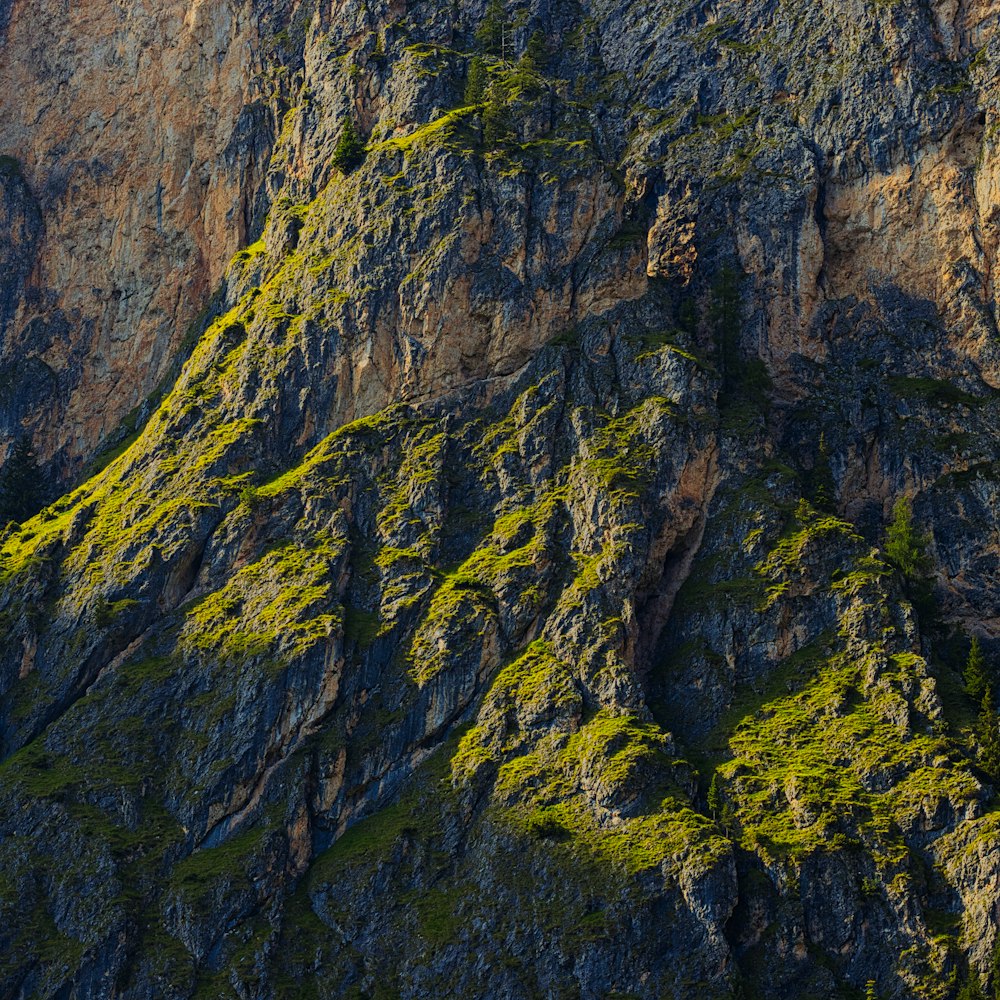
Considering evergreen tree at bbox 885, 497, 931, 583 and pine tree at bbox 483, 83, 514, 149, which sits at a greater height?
pine tree at bbox 483, 83, 514, 149

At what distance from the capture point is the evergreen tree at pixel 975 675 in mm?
114750

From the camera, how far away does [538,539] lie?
130 m

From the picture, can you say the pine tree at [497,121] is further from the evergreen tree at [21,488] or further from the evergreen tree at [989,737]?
the evergreen tree at [989,737]

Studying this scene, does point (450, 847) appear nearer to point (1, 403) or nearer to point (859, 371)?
point (859, 371)

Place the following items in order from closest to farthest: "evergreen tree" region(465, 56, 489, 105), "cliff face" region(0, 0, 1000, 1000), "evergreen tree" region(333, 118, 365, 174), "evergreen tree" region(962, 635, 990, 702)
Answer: "cliff face" region(0, 0, 1000, 1000)
"evergreen tree" region(962, 635, 990, 702)
"evergreen tree" region(465, 56, 489, 105)
"evergreen tree" region(333, 118, 365, 174)

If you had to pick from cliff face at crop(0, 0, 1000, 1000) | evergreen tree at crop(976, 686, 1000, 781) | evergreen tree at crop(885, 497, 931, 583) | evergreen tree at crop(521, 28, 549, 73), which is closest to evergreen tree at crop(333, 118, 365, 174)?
cliff face at crop(0, 0, 1000, 1000)

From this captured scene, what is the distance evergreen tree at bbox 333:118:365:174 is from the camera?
Result: 159m

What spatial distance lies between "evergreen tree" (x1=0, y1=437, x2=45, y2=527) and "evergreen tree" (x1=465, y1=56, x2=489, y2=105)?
60617 mm

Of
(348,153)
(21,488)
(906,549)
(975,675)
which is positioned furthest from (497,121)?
(975,675)

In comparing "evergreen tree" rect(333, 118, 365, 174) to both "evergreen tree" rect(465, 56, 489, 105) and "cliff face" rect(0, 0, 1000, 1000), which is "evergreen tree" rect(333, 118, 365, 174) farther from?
"evergreen tree" rect(465, 56, 489, 105)

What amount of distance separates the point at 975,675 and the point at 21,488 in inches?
3962

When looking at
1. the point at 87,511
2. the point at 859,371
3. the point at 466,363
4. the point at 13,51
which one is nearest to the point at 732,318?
the point at 859,371

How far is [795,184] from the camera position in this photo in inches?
5768

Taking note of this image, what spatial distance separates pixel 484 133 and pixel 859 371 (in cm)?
4373
